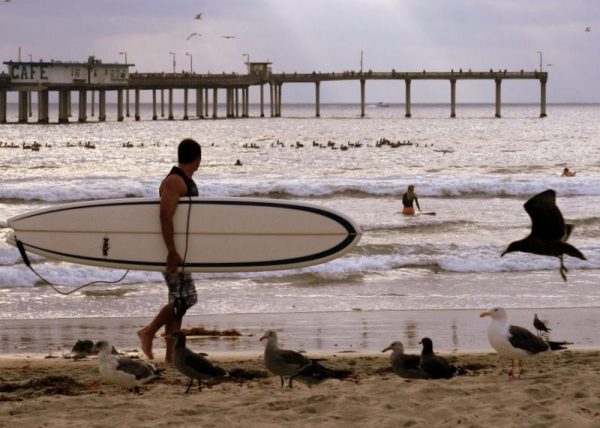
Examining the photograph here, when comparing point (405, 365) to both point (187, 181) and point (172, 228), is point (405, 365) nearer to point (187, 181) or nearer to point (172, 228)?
point (172, 228)

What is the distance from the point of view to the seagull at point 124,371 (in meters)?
7.18

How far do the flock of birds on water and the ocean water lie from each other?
4.37 m

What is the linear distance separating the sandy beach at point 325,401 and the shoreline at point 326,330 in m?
1.68

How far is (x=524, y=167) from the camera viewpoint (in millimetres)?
38906

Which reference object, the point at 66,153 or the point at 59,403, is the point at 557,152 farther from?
the point at 59,403

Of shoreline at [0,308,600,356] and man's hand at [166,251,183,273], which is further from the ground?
man's hand at [166,251,183,273]

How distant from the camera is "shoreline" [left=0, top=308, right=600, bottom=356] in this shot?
978cm

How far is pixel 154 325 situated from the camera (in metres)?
8.14

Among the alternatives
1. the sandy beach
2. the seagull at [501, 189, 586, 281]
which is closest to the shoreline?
the sandy beach

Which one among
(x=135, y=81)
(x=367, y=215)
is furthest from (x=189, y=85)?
(x=367, y=215)

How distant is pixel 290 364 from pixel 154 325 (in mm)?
1346

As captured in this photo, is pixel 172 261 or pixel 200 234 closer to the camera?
pixel 172 261

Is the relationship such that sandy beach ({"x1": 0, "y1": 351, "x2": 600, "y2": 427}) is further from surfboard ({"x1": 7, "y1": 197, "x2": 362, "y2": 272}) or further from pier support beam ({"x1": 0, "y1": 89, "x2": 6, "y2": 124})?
pier support beam ({"x1": 0, "y1": 89, "x2": 6, "y2": 124})

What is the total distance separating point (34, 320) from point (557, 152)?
134 feet
